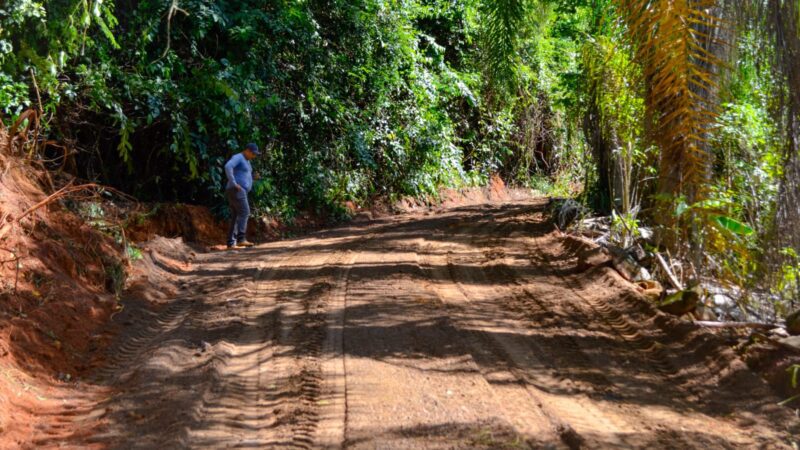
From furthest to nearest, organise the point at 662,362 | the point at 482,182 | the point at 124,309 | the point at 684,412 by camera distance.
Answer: the point at 482,182, the point at 124,309, the point at 662,362, the point at 684,412

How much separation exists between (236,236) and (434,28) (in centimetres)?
1675

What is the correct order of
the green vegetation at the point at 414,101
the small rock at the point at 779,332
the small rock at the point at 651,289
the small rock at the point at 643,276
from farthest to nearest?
the small rock at the point at 643,276, the small rock at the point at 651,289, the small rock at the point at 779,332, the green vegetation at the point at 414,101

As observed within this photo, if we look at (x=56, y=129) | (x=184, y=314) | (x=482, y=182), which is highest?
(x=56, y=129)

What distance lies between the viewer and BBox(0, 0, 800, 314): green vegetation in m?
7.54

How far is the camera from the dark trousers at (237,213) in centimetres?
1547

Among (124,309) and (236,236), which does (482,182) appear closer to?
(236,236)

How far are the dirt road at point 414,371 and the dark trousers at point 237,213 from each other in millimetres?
3677

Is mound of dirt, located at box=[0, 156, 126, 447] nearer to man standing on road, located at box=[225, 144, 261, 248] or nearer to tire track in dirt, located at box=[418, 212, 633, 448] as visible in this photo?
tire track in dirt, located at box=[418, 212, 633, 448]

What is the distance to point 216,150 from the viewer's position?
55.8 ft

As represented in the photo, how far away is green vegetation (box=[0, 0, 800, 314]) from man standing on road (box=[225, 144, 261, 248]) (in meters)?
0.71

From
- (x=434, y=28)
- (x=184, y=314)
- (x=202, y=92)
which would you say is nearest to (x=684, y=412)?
(x=184, y=314)

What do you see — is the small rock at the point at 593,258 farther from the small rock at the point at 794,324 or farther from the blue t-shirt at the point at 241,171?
the blue t-shirt at the point at 241,171

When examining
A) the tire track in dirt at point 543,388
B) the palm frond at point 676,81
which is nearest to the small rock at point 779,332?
the palm frond at point 676,81

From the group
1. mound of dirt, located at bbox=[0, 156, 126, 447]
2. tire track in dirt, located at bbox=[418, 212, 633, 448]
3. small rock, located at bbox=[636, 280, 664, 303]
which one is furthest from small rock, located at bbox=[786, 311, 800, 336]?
mound of dirt, located at bbox=[0, 156, 126, 447]
